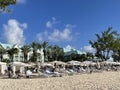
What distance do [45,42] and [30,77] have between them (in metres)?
53.0

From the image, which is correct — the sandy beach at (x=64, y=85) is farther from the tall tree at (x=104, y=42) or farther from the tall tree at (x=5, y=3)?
the tall tree at (x=104, y=42)

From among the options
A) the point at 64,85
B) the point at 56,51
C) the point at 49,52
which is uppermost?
the point at 56,51

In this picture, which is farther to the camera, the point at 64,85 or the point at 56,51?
the point at 56,51

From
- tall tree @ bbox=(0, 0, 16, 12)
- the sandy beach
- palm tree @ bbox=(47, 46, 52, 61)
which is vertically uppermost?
palm tree @ bbox=(47, 46, 52, 61)

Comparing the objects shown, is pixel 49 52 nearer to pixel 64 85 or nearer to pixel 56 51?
pixel 56 51

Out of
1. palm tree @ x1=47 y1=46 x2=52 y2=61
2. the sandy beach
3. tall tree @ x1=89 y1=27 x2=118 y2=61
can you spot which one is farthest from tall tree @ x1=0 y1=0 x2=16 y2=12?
palm tree @ x1=47 y1=46 x2=52 y2=61

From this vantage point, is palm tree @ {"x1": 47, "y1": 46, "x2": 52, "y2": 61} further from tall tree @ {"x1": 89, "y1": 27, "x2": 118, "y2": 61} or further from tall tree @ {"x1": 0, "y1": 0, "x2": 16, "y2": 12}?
tall tree @ {"x1": 0, "y1": 0, "x2": 16, "y2": 12}

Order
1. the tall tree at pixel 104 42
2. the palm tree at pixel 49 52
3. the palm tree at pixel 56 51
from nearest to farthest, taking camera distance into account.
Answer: the tall tree at pixel 104 42
the palm tree at pixel 49 52
the palm tree at pixel 56 51

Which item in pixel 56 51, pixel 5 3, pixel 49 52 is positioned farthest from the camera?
pixel 56 51

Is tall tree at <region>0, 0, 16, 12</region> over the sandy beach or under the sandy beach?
over

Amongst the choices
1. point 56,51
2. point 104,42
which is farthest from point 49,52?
point 104,42

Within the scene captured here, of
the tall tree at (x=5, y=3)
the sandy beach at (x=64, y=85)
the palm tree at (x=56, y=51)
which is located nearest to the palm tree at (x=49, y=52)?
the palm tree at (x=56, y=51)

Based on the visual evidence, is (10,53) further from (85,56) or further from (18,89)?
(18,89)

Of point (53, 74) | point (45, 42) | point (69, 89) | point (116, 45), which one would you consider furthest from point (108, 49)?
point (69, 89)
